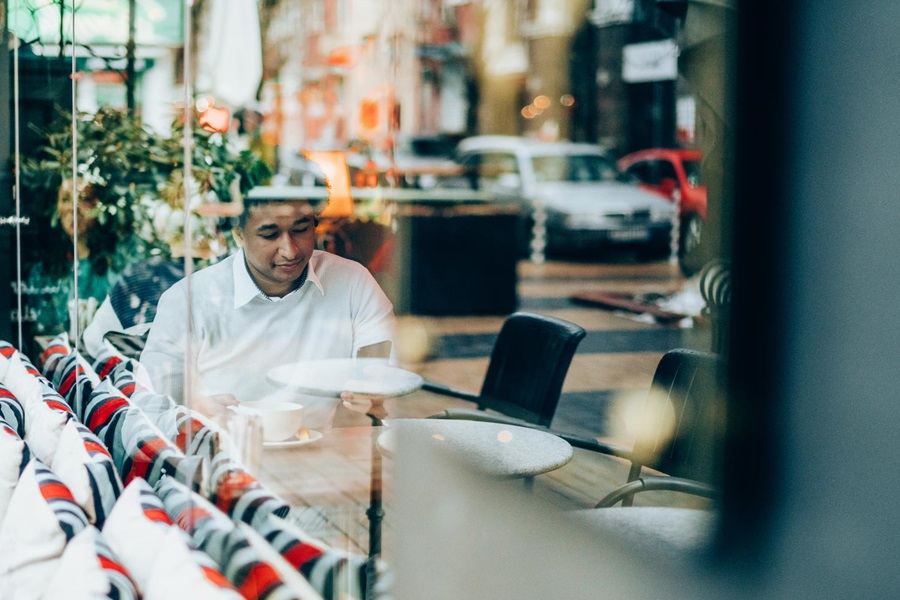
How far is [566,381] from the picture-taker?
6258mm

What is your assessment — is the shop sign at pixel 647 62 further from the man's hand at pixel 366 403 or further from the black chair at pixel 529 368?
the man's hand at pixel 366 403

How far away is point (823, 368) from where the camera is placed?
1315 millimetres

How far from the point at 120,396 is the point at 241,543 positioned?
3.56ft

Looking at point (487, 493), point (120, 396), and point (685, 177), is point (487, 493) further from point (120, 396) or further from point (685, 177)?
point (685, 177)

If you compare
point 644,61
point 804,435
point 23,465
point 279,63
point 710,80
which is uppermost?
point 644,61

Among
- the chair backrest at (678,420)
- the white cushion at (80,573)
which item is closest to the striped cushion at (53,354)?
the white cushion at (80,573)

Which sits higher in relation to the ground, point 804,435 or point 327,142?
point 327,142

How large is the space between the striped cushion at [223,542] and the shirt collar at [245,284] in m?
0.48

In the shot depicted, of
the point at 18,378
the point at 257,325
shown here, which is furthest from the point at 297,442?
the point at 18,378

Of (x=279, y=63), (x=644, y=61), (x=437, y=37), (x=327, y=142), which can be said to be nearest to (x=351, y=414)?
(x=279, y=63)

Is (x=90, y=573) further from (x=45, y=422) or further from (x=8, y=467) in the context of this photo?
(x=45, y=422)

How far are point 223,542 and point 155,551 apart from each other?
0.38 ft

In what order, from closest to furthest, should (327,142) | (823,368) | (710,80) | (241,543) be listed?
1. (823,368)
2. (710,80)
3. (241,543)
4. (327,142)

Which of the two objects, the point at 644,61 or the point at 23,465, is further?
the point at 644,61
